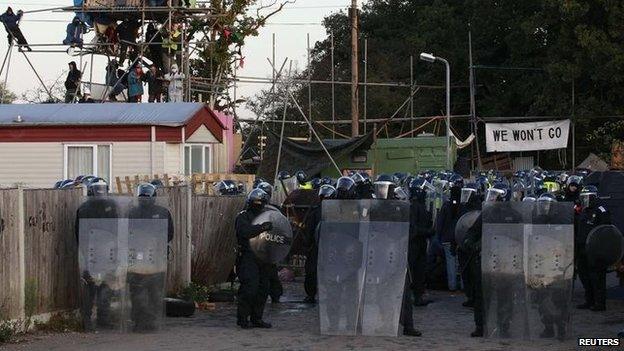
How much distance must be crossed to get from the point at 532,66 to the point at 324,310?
3923 centimetres

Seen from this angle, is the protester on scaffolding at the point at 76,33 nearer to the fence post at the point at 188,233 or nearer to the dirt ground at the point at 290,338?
the fence post at the point at 188,233

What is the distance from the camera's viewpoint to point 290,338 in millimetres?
14828

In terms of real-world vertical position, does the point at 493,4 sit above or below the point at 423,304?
above

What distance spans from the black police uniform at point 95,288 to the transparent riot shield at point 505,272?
4682 millimetres

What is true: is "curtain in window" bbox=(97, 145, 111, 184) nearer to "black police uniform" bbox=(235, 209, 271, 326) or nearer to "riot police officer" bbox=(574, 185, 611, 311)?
"black police uniform" bbox=(235, 209, 271, 326)

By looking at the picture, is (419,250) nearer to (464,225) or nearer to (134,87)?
(464,225)

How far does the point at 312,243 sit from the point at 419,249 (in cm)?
168

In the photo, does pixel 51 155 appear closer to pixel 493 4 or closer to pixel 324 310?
pixel 324 310

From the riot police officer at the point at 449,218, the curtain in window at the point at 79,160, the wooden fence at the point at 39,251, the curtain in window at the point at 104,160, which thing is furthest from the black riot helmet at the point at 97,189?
the curtain in window at the point at 79,160

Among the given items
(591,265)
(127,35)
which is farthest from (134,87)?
(591,265)

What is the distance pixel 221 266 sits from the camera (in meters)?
20.4

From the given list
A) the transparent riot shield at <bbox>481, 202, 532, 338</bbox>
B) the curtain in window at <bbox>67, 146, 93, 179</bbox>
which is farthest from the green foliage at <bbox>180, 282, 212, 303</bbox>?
the curtain in window at <bbox>67, 146, 93, 179</bbox>

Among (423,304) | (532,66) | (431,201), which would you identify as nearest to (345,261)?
(423,304)

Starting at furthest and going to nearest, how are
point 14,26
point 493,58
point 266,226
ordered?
point 493,58 → point 14,26 → point 266,226
